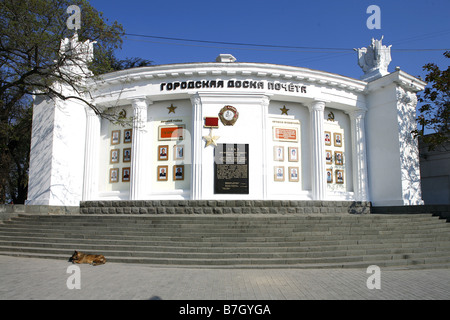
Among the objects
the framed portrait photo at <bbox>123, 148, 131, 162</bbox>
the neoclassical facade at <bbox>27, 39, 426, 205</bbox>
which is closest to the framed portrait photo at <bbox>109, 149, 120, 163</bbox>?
the neoclassical facade at <bbox>27, 39, 426, 205</bbox>

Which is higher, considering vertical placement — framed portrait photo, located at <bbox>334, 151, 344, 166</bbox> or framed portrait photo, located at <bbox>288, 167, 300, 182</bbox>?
framed portrait photo, located at <bbox>334, 151, 344, 166</bbox>

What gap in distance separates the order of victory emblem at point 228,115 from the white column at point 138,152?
390 cm

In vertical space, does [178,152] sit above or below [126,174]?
above

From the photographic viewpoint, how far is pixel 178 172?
1667cm

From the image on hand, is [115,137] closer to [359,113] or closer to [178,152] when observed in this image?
[178,152]

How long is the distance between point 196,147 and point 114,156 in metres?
4.83

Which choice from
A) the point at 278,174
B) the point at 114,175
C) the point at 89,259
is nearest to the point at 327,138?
the point at 278,174

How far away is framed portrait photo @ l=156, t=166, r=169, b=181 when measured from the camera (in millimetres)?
16828

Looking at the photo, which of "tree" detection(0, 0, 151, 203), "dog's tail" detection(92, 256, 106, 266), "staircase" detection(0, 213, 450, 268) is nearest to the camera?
"dog's tail" detection(92, 256, 106, 266)

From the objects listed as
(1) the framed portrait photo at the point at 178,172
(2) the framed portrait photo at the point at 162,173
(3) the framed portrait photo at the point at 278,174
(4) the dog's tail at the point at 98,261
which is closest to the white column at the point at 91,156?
(2) the framed portrait photo at the point at 162,173

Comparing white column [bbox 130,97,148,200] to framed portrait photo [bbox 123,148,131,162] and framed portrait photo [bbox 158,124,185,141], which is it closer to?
framed portrait photo [bbox 123,148,131,162]

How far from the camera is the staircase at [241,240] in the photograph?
9.62m

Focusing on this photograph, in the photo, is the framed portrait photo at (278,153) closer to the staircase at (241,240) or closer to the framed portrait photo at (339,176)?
the framed portrait photo at (339,176)

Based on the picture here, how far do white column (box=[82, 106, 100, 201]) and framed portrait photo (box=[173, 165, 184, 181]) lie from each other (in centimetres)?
437
